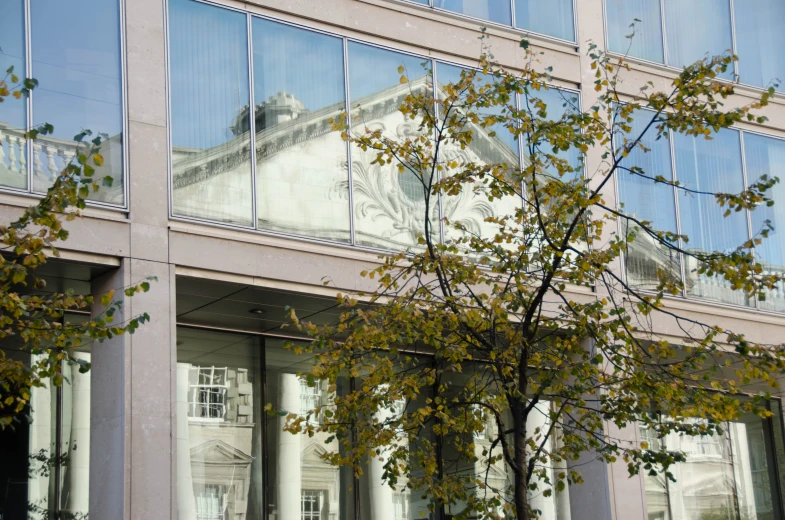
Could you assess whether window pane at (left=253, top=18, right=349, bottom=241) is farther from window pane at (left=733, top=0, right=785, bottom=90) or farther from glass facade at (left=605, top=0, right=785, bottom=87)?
window pane at (left=733, top=0, right=785, bottom=90)

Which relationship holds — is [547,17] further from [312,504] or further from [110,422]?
[110,422]

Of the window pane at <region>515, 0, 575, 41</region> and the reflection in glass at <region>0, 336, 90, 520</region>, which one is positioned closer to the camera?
the reflection in glass at <region>0, 336, 90, 520</region>

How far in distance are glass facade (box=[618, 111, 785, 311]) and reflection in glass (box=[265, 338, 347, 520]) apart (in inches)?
244

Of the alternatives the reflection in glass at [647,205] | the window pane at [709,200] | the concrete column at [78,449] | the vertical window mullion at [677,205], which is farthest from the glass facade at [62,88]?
the window pane at [709,200]

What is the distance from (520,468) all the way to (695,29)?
45.0ft

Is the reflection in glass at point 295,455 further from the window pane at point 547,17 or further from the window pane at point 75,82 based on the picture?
the window pane at point 547,17

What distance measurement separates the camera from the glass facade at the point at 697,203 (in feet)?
69.2

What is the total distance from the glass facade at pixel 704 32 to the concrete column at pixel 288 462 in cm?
892

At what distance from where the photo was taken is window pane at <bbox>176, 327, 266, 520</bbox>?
18156 millimetres

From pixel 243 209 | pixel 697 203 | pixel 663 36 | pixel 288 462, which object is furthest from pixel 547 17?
pixel 288 462

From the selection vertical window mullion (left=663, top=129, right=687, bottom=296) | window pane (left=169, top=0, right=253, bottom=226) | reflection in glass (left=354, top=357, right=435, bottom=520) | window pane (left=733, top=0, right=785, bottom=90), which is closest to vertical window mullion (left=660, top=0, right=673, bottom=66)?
vertical window mullion (left=663, top=129, right=687, bottom=296)

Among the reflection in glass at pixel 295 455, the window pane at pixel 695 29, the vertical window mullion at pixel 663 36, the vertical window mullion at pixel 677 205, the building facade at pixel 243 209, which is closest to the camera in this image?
the building facade at pixel 243 209

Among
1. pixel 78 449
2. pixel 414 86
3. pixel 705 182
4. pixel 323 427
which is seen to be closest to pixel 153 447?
pixel 78 449

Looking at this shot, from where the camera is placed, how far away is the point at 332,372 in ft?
42.0
